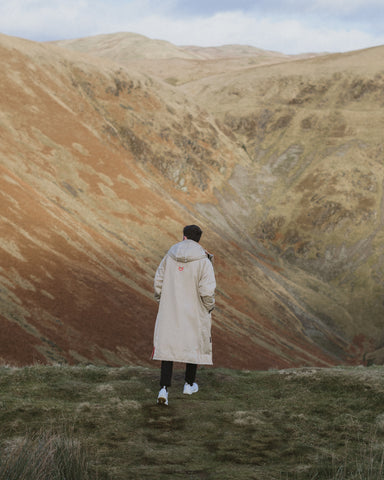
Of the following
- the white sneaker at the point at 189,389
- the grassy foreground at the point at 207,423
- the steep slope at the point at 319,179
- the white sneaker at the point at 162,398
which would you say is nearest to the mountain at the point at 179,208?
the steep slope at the point at 319,179

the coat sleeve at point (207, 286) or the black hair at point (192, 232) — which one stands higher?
the black hair at point (192, 232)

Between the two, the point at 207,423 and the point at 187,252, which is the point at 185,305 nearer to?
the point at 187,252

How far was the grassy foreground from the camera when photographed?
5289mm

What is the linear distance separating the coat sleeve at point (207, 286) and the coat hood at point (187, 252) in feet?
0.57

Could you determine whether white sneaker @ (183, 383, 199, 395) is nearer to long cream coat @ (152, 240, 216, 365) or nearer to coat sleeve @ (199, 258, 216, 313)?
long cream coat @ (152, 240, 216, 365)

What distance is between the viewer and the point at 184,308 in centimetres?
830

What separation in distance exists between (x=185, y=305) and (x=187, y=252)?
88 centimetres

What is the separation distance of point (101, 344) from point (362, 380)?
20.5 meters

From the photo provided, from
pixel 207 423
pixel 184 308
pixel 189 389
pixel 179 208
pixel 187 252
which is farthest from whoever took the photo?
pixel 179 208

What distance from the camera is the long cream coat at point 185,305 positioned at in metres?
8.17

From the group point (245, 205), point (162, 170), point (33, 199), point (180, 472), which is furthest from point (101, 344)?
point (245, 205)

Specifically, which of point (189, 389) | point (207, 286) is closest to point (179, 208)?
point (189, 389)

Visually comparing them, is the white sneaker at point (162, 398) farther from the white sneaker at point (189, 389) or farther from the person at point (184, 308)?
the white sneaker at point (189, 389)

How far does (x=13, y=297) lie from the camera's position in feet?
87.0
